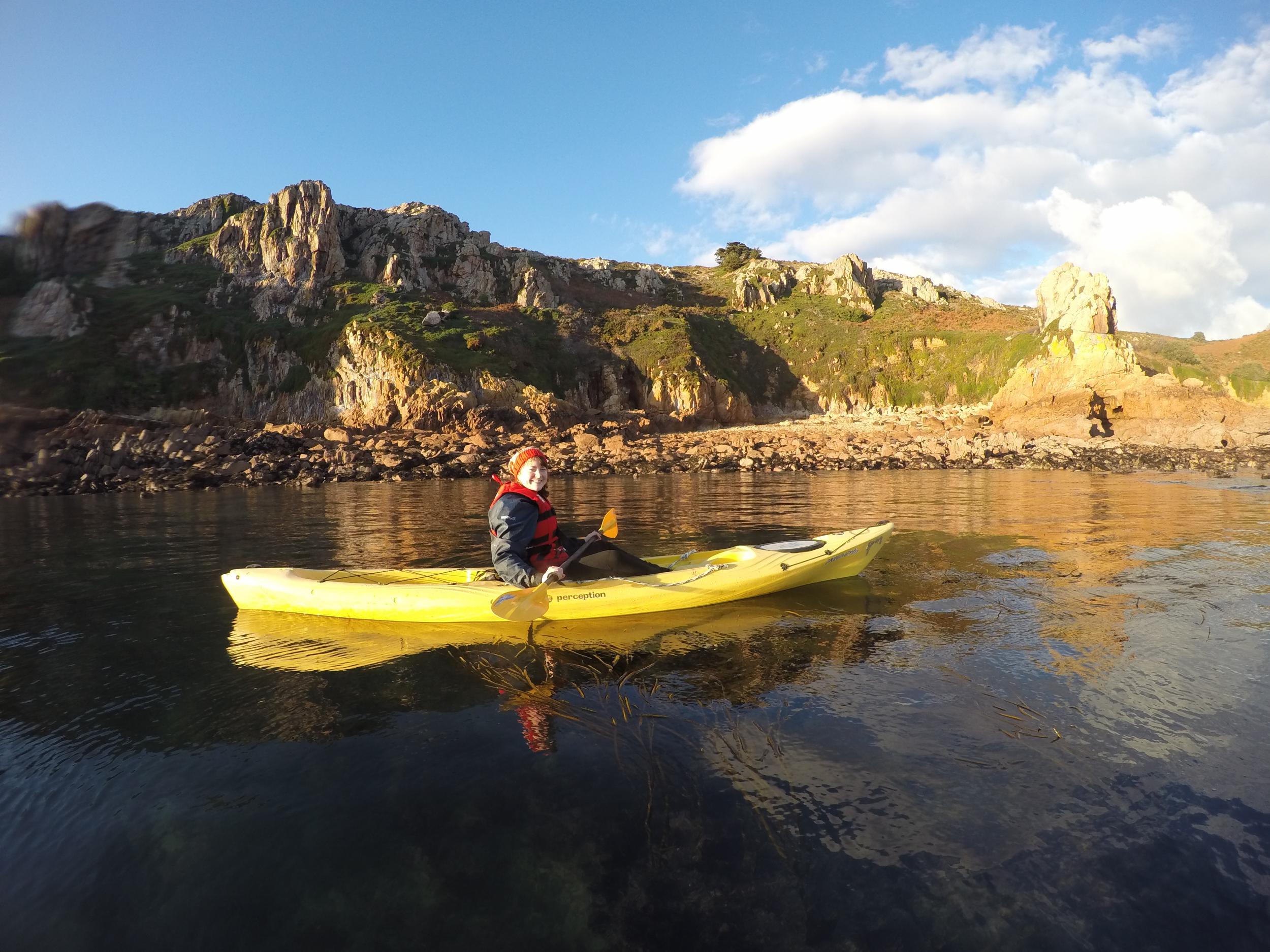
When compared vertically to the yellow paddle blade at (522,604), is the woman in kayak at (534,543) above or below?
above

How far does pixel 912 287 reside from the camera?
58812mm

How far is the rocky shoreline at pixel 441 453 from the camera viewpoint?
21.1m

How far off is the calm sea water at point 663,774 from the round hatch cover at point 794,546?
1.68 feet

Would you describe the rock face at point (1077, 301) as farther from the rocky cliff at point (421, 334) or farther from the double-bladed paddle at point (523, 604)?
the double-bladed paddle at point (523, 604)

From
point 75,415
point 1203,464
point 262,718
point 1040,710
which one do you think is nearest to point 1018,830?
point 1040,710

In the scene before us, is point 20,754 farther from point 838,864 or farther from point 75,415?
point 75,415

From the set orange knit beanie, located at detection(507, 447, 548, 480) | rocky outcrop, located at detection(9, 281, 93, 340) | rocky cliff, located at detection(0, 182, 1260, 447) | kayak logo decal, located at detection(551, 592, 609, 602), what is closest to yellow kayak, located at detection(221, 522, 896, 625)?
kayak logo decal, located at detection(551, 592, 609, 602)

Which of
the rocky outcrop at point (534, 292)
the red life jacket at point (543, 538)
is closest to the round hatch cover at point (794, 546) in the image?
the red life jacket at point (543, 538)

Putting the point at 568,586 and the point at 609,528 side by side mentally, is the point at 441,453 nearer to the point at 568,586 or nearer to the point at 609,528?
the point at 609,528

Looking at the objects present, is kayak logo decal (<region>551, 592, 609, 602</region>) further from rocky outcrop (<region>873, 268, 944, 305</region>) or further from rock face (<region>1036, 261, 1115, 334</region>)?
rocky outcrop (<region>873, 268, 944, 305</region>)

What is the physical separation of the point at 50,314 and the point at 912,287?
200ft

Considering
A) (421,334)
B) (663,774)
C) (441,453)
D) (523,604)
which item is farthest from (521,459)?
(421,334)

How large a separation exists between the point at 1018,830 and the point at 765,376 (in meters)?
44.8

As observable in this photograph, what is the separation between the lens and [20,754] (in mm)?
4012
